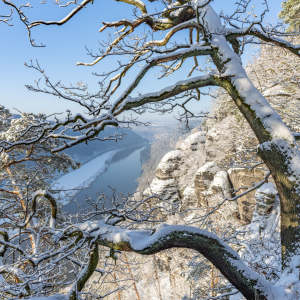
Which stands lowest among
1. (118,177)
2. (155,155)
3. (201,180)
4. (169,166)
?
(201,180)

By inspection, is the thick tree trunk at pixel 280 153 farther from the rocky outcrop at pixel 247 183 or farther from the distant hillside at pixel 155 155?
the distant hillside at pixel 155 155

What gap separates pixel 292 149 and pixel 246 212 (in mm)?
12866

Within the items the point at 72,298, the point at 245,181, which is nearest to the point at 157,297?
the point at 245,181

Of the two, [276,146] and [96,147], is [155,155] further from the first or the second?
[276,146]

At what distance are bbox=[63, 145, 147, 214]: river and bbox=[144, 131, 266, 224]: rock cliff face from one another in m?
15.6

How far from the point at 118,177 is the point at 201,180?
39752 millimetres

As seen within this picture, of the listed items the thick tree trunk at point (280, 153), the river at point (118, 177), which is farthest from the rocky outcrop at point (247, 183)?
the river at point (118, 177)

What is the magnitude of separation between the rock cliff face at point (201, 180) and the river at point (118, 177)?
614 inches

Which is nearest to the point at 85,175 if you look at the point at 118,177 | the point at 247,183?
the point at 118,177

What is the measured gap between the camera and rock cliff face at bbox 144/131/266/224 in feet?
42.1

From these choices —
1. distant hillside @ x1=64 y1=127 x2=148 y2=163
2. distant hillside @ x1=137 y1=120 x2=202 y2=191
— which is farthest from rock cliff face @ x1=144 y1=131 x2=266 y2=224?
distant hillside @ x1=64 y1=127 x2=148 y2=163

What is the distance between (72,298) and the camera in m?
2.24

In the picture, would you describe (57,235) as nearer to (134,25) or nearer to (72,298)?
(72,298)

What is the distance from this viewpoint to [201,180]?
16.3 m
